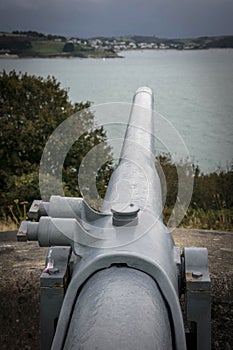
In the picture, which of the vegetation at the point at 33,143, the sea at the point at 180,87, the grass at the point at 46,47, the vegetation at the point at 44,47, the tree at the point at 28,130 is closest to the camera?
the vegetation at the point at 33,143

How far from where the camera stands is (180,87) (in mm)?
30797

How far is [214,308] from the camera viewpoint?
4379 millimetres

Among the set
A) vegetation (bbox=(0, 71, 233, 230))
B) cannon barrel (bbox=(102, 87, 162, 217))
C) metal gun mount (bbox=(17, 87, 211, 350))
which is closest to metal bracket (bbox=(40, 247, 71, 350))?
metal gun mount (bbox=(17, 87, 211, 350))

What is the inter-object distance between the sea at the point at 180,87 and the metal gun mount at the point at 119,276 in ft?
26.3

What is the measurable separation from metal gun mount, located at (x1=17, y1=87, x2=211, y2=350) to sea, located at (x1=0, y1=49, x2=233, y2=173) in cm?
801

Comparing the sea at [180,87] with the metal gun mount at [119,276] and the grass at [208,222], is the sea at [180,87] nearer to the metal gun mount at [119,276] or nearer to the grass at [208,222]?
the grass at [208,222]

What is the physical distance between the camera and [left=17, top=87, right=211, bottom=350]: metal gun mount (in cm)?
191

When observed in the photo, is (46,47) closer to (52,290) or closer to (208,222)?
(208,222)

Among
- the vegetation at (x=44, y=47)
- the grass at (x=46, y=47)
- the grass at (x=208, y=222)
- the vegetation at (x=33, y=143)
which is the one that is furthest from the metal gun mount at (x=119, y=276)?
the grass at (x=46, y=47)

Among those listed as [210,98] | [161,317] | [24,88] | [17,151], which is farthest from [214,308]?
[210,98]

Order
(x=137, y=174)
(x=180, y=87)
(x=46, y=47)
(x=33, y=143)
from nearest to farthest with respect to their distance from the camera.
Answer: (x=137, y=174) → (x=33, y=143) → (x=46, y=47) → (x=180, y=87)

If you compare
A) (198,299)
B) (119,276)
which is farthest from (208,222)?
(119,276)

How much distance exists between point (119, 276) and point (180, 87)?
2923 centimetres

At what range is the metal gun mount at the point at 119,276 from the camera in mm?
1911
